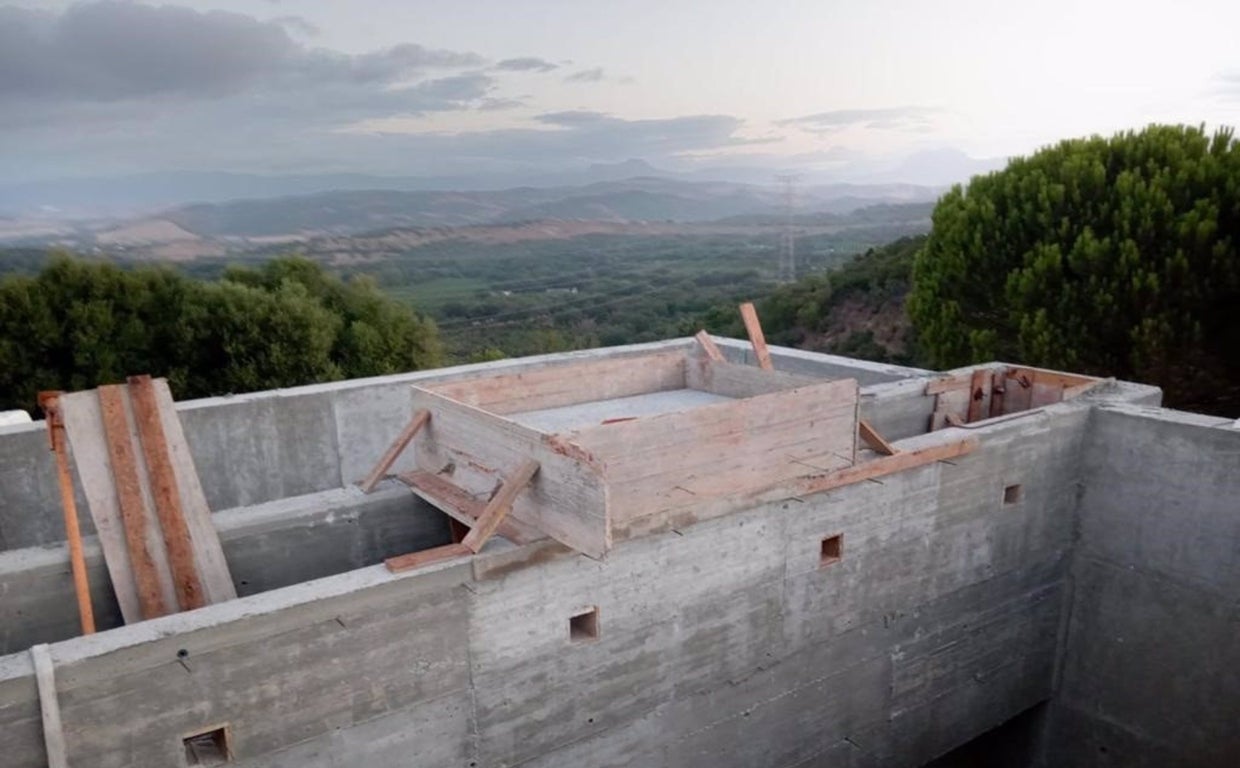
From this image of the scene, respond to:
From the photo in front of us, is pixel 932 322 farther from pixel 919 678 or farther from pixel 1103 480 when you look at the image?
pixel 919 678

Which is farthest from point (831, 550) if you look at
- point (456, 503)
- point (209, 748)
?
point (209, 748)

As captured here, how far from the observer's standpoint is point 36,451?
6969 mm

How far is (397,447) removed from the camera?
5500mm

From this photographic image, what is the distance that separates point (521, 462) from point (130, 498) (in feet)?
7.39

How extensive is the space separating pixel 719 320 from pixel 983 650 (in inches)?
921

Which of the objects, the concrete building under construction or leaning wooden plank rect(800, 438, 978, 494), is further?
leaning wooden plank rect(800, 438, 978, 494)

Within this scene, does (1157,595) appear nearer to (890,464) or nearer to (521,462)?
(890,464)

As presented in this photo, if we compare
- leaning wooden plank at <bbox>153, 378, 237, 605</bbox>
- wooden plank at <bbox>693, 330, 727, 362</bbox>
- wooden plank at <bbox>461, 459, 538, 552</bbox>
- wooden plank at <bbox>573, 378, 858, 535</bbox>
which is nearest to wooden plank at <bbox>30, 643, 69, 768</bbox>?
leaning wooden plank at <bbox>153, 378, 237, 605</bbox>

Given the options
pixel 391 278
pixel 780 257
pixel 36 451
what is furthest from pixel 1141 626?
pixel 780 257

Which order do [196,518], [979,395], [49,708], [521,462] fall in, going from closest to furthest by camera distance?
[49,708] → [521,462] → [196,518] → [979,395]

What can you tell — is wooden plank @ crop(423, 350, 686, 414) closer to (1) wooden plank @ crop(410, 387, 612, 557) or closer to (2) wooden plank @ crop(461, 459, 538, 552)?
(1) wooden plank @ crop(410, 387, 612, 557)

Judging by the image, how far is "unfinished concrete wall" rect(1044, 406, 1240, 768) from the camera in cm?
668

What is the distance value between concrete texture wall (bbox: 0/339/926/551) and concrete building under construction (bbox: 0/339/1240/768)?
0.03m

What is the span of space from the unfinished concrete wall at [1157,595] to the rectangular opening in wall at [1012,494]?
2.66 feet
